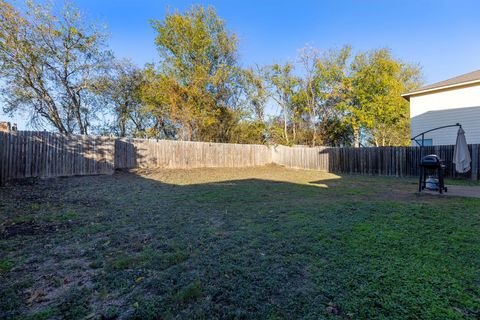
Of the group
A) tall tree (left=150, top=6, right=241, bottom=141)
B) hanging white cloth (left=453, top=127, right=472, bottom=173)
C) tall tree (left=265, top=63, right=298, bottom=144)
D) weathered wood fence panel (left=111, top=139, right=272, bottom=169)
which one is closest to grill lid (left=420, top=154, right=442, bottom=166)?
hanging white cloth (left=453, top=127, right=472, bottom=173)

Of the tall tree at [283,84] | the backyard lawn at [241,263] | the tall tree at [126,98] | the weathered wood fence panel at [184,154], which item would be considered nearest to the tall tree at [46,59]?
the tall tree at [126,98]

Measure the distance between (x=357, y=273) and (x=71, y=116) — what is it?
17.6 meters

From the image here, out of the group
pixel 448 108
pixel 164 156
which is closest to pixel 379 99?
pixel 448 108

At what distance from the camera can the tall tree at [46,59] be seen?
1062cm

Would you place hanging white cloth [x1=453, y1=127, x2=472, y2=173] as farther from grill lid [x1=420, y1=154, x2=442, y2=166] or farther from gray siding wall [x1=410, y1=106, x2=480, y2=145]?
gray siding wall [x1=410, y1=106, x2=480, y2=145]

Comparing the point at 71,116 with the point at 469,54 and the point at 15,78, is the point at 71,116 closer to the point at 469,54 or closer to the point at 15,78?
the point at 15,78

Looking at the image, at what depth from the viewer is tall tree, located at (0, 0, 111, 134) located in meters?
10.6

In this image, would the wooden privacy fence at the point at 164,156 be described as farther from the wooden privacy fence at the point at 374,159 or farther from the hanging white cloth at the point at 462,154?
the hanging white cloth at the point at 462,154

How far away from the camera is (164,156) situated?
41.0 ft

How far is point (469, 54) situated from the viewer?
14.7 m

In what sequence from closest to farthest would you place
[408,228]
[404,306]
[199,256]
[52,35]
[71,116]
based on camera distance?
[404,306]
[199,256]
[408,228]
[52,35]
[71,116]

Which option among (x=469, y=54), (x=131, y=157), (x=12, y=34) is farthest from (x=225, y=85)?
(x=469, y=54)

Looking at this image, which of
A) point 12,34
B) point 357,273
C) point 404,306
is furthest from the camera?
point 12,34

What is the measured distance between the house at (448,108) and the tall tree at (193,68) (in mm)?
12489
